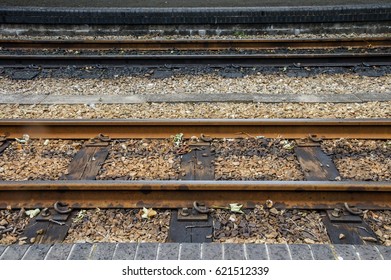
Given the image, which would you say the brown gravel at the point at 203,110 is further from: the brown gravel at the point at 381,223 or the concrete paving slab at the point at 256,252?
the concrete paving slab at the point at 256,252

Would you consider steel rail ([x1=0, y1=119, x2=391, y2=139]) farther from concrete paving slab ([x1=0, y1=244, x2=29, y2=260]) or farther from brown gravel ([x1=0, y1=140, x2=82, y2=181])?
concrete paving slab ([x1=0, y1=244, x2=29, y2=260])

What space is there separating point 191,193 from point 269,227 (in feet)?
2.82

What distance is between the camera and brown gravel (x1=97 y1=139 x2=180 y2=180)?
432 cm

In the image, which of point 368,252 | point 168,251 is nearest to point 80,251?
point 168,251

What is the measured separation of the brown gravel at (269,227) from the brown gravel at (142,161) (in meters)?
0.96

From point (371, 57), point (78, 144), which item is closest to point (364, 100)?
point (371, 57)

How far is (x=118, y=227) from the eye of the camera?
11.6 feet

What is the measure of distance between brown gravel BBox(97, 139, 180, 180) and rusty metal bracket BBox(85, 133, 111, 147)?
0.12 m

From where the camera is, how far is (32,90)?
22.7 feet

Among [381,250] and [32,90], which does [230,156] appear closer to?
[381,250]

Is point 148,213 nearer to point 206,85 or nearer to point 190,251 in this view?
point 190,251

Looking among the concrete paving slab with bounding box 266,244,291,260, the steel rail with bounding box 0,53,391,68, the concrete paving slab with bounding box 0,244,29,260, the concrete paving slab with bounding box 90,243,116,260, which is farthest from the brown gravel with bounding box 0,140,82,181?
the steel rail with bounding box 0,53,391,68
